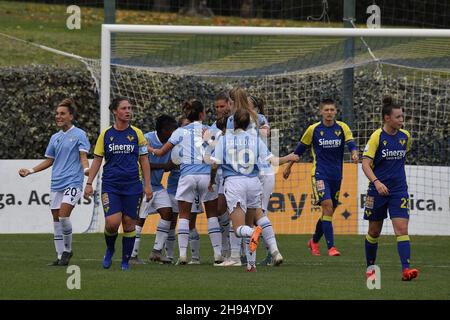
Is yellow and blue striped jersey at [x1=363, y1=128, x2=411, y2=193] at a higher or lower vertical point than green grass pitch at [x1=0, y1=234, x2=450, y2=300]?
higher

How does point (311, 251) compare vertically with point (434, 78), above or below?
below

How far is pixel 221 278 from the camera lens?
12.7m

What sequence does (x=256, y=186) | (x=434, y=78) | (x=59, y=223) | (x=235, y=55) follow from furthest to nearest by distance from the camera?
1. (x=434, y=78)
2. (x=235, y=55)
3. (x=59, y=223)
4. (x=256, y=186)

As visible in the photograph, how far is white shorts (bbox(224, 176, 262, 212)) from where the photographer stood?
1355cm

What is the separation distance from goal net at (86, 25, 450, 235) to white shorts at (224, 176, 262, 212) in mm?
6026

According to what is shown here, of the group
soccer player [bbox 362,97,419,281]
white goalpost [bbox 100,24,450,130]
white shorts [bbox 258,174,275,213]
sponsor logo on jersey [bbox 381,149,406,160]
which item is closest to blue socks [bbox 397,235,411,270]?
soccer player [bbox 362,97,419,281]

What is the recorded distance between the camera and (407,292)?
11570 mm

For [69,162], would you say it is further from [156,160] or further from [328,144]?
[328,144]

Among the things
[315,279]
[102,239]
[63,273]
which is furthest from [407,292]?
[102,239]

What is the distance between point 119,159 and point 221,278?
195 centimetres

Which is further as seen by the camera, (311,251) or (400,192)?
(311,251)

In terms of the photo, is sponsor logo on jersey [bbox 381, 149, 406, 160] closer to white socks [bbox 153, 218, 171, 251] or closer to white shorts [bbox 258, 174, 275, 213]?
white shorts [bbox 258, 174, 275, 213]

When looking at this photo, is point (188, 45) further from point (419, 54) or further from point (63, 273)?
point (63, 273)

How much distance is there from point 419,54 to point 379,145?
7.36 meters
